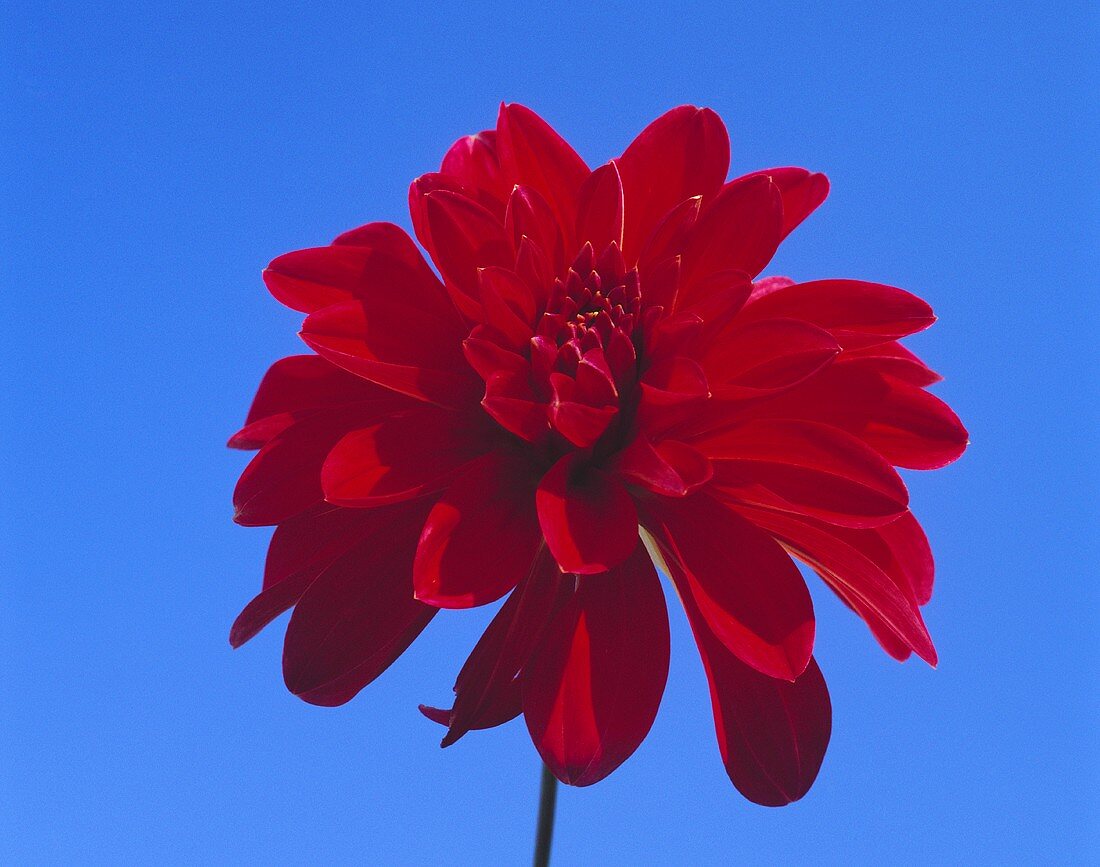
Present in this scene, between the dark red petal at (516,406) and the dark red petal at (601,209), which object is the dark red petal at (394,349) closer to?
the dark red petal at (516,406)

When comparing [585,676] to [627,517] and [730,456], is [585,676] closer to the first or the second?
[627,517]

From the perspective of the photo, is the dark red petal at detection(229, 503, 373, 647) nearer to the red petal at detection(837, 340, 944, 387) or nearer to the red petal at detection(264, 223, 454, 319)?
the red petal at detection(264, 223, 454, 319)

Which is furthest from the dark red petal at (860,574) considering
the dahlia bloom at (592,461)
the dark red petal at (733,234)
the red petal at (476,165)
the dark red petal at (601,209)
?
the red petal at (476,165)

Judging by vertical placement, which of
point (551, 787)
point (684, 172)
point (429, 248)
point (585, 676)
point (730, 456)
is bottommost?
point (551, 787)

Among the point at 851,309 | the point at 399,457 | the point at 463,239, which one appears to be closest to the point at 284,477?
the point at 399,457

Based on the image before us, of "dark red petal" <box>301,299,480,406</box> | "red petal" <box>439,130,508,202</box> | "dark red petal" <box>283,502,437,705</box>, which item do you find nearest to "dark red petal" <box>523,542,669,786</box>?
"dark red petal" <box>283,502,437,705</box>

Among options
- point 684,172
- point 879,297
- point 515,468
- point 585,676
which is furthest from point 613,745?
point 684,172
